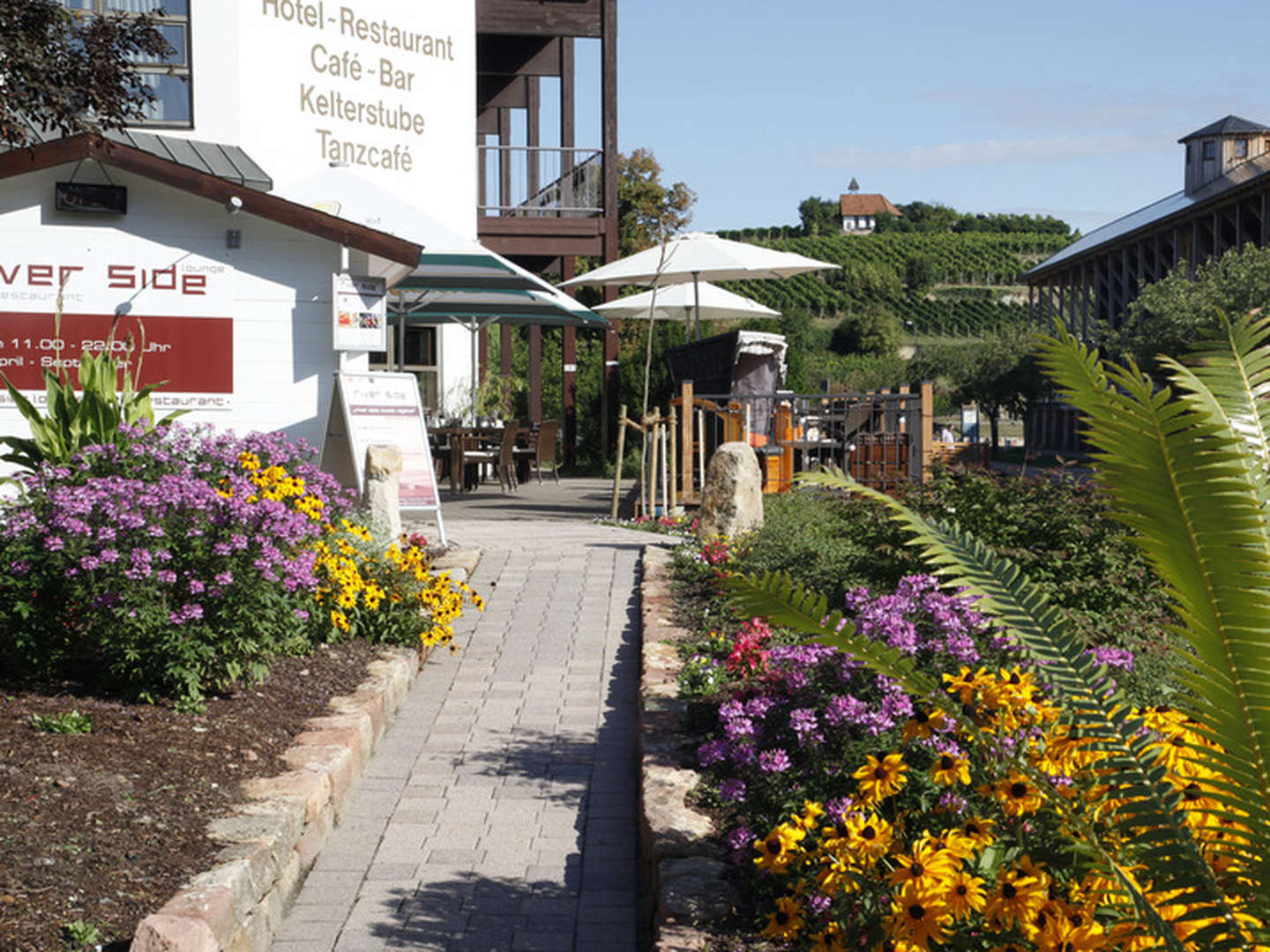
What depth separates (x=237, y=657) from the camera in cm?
518

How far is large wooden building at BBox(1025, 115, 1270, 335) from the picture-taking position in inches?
1426

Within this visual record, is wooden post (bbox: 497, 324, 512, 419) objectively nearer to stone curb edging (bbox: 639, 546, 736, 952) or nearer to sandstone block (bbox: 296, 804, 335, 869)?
stone curb edging (bbox: 639, 546, 736, 952)

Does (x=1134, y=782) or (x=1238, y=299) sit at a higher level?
(x=1238, y=299)

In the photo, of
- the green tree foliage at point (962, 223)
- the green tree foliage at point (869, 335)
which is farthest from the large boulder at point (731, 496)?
the green tree foliage at point (962, 223)

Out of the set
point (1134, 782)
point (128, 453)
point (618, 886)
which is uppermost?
point (128, 453)

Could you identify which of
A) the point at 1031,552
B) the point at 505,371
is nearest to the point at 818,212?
the point at 505,371

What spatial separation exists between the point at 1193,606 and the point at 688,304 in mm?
13400

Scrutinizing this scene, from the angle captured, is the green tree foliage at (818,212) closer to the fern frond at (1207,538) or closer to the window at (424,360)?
the window at (424,360)

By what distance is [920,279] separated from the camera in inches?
3816

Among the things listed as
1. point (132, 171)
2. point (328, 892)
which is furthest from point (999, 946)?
point (132, 171)

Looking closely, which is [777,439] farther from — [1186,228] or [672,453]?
[1186,228]

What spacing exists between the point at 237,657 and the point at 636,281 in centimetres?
1020

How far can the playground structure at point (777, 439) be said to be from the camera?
1189 centimetres

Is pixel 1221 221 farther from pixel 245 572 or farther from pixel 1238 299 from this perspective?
pixel 245 572
